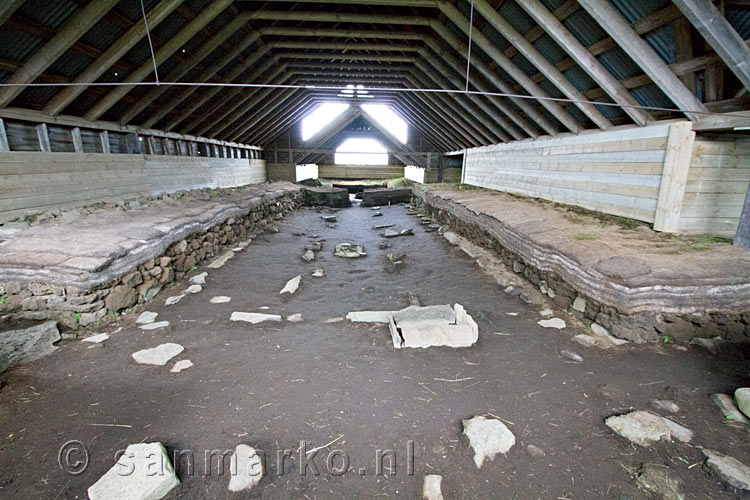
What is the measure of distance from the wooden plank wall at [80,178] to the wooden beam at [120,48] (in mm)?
1166

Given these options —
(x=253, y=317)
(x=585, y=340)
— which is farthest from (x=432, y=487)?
(x=253, y=317)

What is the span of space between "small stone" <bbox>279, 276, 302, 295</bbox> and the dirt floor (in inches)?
42.2

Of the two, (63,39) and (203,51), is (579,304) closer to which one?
(63,39)

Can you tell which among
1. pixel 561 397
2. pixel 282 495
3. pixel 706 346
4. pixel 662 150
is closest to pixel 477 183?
pixel 662 150

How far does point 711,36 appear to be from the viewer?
4.05m

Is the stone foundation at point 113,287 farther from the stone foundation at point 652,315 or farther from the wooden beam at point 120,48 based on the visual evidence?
the stone foundation at point 652,315

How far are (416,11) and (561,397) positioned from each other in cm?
1009

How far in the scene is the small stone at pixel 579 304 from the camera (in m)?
4.62

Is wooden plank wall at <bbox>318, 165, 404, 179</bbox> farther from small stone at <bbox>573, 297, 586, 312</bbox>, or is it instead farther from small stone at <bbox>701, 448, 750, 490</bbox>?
small stone at <bbox>701, 448, 750, 490</bbox>

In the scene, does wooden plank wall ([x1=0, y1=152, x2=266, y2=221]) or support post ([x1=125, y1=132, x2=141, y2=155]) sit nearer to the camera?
wooden plank wall ([x1=0, y1=152, x2=266, y2=221])

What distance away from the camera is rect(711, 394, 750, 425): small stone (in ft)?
9.08

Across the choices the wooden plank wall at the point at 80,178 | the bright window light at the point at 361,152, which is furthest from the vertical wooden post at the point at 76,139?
the bright window light at the point at 361,152

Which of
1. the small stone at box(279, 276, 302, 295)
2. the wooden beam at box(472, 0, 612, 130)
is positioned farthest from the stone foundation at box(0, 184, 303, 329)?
the wooden beam at box(472, 0, 612, 130)

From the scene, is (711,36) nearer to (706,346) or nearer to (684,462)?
(706,346)
